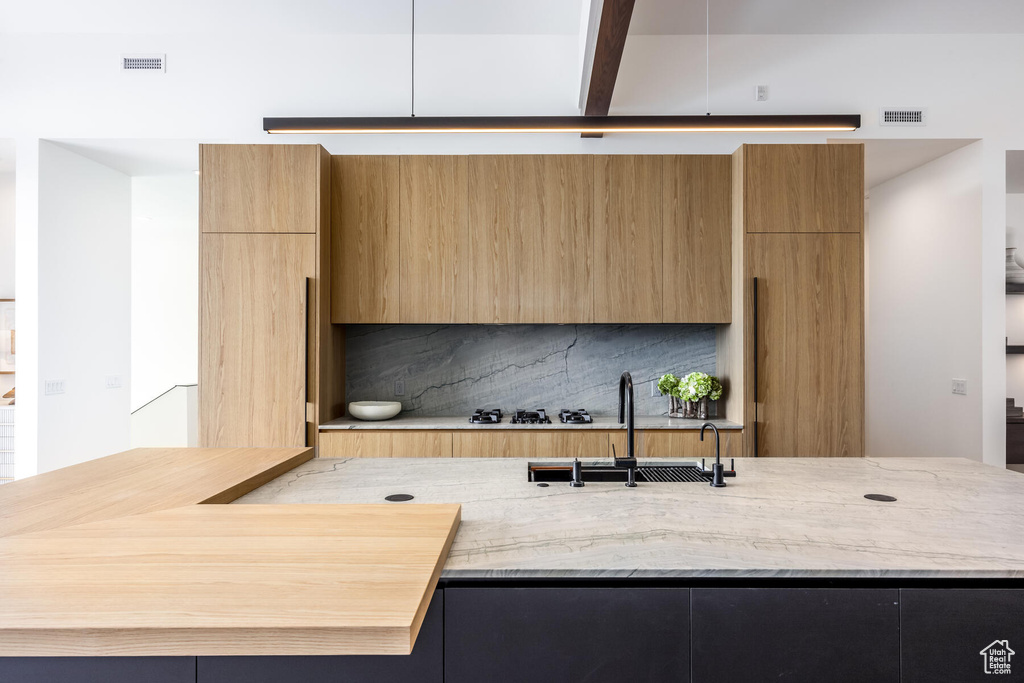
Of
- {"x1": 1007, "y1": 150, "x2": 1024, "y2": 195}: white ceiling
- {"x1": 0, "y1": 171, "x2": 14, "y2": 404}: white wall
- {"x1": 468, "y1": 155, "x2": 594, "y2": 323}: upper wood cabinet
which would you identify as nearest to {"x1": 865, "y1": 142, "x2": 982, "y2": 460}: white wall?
{"x1": 1007, "y1": 150, "x2": 1024, "y2": 195}: white ceiling

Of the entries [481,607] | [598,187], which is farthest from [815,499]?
[598,187]

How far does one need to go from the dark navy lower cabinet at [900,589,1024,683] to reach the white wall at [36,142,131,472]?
463cm

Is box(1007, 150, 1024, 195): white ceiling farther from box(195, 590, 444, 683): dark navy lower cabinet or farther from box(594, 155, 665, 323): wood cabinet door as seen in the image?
box(195, 590, 444, 683): dark navy lower cabinet

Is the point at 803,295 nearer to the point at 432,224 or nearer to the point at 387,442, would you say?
the point at 432,224

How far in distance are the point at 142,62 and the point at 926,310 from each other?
18.5ft

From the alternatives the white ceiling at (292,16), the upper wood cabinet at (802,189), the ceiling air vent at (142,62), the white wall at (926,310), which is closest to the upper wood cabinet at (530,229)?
the white ceiling at (292,16)

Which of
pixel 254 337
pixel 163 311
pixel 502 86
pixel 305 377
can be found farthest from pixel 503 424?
pixel 163 311

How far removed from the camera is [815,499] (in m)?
1.66

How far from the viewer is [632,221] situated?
3.54 metres

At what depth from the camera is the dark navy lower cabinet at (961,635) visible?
122cm

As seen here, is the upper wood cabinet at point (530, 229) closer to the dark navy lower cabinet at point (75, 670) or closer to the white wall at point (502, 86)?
the white wall at point (502, 86)

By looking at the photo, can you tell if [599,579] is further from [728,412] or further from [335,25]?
[335,25]

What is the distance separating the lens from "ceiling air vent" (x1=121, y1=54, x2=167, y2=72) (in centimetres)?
371

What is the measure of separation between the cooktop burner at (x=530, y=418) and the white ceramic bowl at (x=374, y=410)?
76 cm
